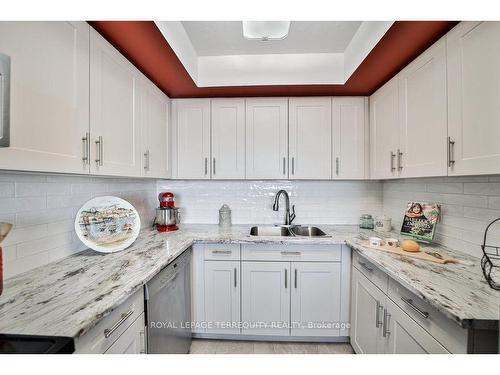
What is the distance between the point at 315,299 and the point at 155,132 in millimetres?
1939

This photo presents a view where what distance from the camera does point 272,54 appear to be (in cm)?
205

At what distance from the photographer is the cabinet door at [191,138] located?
2311 mm

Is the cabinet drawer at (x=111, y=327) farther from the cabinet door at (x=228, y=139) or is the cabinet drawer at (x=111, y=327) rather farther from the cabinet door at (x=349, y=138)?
the cabinet door at (x=349, y=138)

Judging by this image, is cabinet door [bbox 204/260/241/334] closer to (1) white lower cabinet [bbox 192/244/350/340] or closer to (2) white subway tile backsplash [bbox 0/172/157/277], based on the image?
(1) white lower cabinet [bbox 192/244/350/340]

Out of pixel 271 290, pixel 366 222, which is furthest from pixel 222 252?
pixel 366 222

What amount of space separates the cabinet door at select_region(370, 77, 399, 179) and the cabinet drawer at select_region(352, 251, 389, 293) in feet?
2.39

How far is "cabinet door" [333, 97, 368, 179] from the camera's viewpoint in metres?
2.25

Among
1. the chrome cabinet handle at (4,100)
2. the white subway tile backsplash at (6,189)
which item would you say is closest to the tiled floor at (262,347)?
the white subway tile backsplash at (6,189)

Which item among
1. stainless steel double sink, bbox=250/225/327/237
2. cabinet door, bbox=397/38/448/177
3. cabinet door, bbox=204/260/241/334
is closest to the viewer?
cabinet door, bbox=397/38/448/177

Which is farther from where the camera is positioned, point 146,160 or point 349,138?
point 349,138

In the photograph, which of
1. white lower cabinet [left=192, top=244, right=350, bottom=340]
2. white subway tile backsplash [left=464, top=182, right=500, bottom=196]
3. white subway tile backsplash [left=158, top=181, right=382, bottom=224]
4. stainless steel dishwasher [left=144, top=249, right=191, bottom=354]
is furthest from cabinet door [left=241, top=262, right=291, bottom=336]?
white subway tile backsplash [left=464, top=182, right=500, bottom=196]

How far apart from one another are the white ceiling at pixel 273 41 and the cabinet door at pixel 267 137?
1.49 feet

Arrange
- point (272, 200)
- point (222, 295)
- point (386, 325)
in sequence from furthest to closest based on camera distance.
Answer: point (272, 200), point (222, 295), point (386, 325)

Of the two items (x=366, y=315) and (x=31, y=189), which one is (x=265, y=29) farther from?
(x=366, y=315)
